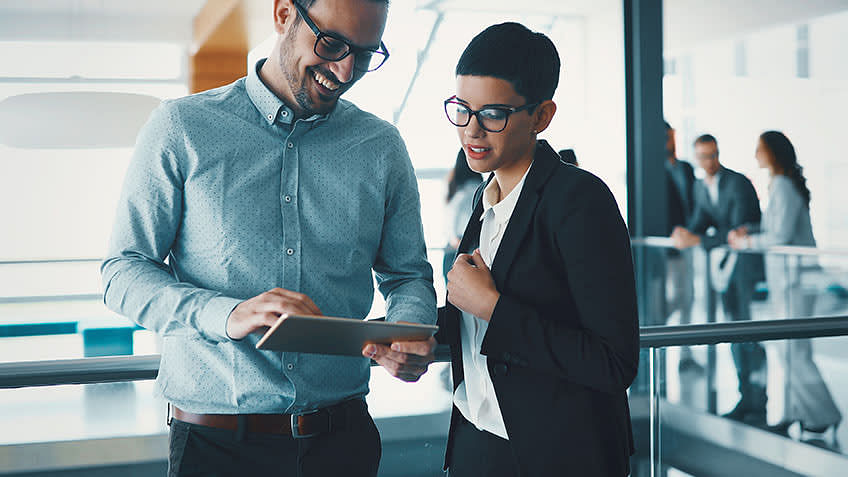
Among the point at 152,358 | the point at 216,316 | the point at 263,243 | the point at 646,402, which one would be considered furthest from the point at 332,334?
the point at 646,402

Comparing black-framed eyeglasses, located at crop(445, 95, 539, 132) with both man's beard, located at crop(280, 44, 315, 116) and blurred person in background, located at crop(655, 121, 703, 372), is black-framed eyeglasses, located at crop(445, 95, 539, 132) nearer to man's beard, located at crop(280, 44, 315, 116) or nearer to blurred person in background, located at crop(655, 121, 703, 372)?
man's beard, located at crop(280, 44, 315, 116)

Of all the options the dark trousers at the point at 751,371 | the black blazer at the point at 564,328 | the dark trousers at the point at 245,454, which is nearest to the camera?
the black blazer at the point at 564,328

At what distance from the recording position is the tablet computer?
122 cm

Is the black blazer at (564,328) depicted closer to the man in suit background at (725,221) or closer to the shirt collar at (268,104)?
the shirt collar at (268,104)

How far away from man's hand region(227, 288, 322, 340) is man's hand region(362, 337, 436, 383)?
135 millimetres

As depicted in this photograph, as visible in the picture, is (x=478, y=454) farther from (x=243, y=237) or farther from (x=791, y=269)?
(x=791, y=269)

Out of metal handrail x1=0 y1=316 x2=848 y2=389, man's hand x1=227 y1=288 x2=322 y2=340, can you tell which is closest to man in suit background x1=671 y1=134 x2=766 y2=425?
metal handrail x1=0 y1=316 x2=848 y2=389

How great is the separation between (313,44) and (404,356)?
671 mm

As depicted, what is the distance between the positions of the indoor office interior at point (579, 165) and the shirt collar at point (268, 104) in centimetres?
69

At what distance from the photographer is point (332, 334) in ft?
4.30

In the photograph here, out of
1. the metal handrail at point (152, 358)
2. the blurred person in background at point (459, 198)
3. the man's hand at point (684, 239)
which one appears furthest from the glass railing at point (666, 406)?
the man's hand at point (684, 239)

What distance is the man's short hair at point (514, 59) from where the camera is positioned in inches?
62.3

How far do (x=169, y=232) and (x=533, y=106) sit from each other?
79 cm

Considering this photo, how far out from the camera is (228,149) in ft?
5.29
